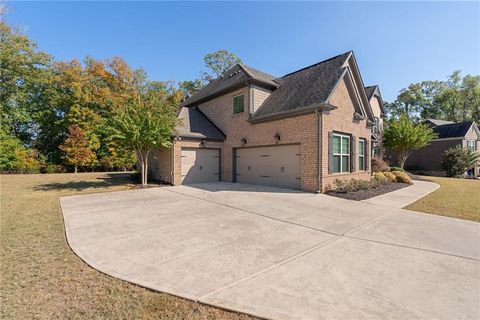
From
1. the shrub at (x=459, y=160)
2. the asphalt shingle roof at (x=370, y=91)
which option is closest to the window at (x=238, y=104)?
the asphalt shingle roof at (x=370, y=91)

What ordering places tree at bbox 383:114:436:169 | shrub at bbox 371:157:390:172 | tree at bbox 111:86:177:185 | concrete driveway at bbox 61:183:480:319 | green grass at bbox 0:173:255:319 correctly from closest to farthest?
green grass at bbox 0:173:255:319 → concrete driveway at bbox 61:183:480:319 → tree at bbox 111:86:177:185 → shrub at bbox 371:157:390:172 → tree at bbox 383:114:436:169

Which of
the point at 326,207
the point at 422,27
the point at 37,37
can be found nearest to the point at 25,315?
the point at 326,207

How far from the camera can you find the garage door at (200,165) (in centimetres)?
1315

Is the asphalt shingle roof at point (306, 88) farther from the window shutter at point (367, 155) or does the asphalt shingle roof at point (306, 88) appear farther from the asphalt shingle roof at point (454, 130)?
the asphalt shingle roof at point (454, 130)

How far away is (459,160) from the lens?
843 inches

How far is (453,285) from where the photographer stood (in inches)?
114

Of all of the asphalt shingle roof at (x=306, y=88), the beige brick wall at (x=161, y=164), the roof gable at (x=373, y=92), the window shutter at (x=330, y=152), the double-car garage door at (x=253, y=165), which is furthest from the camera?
the roof gable at (x=373, y=92)

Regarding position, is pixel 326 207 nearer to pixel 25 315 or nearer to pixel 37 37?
pixel 25 315

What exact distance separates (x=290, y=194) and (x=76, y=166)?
76.9 feet

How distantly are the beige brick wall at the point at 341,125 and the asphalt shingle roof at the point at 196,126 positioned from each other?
6.94m

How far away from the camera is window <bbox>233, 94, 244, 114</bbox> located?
1344 centimetres

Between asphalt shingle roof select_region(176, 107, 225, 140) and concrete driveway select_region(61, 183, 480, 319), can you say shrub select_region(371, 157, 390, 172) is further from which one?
asphalt shingle roof select_region(176, 107, 225, 140)

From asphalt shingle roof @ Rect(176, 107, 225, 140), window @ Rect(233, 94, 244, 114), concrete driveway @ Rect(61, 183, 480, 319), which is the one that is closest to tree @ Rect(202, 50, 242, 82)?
asphalt shingle roof @ Rect(176, 107, 225, 140)

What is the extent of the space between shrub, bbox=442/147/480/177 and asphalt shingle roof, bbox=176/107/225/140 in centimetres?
2397
